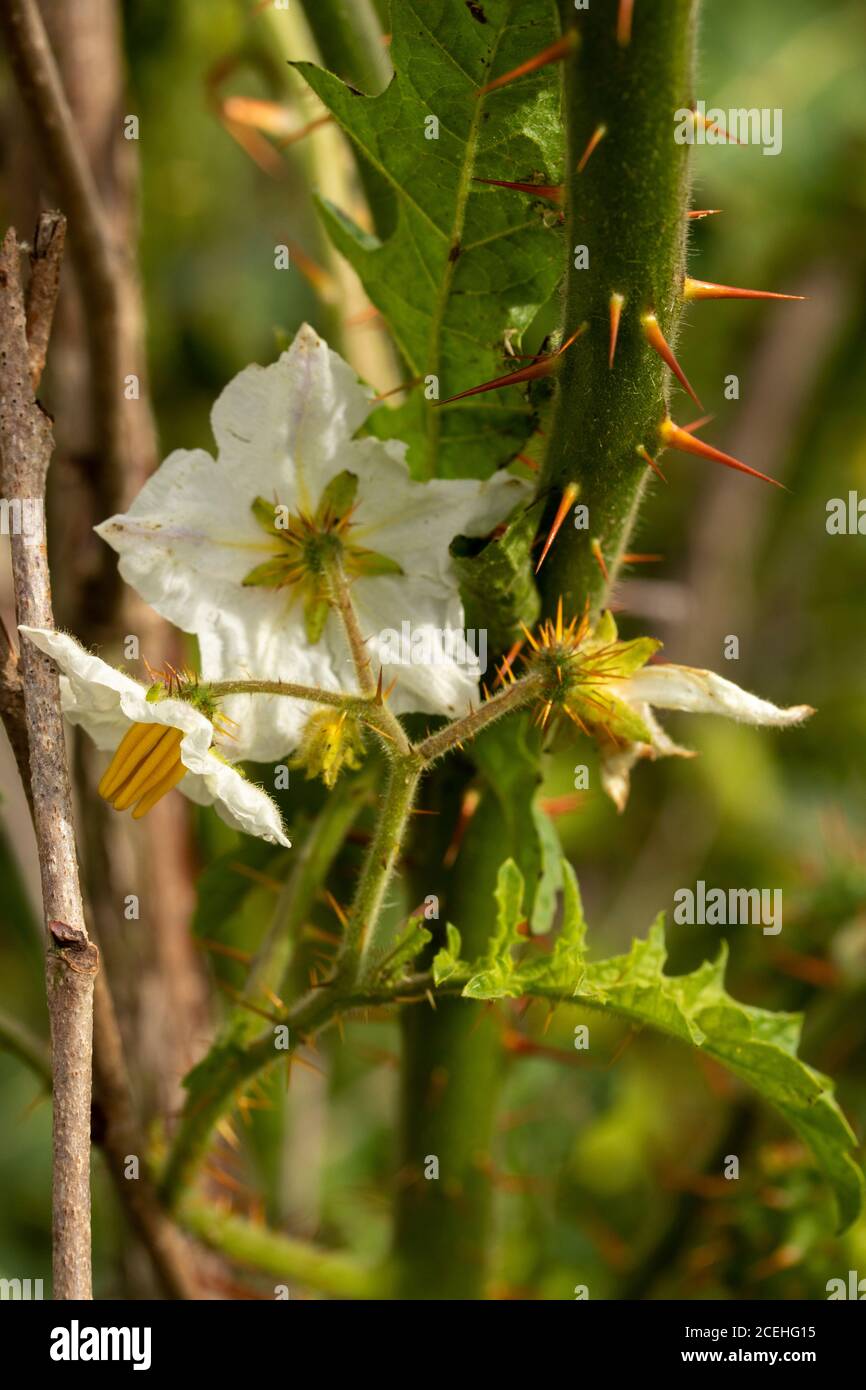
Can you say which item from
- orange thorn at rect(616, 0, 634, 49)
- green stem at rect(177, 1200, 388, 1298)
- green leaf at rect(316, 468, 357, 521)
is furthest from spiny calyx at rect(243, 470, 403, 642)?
green stem at rect(177, 1200, 388, 1298)

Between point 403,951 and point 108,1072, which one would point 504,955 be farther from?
point 108,1072

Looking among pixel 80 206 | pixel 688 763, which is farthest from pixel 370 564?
pixel 688 763

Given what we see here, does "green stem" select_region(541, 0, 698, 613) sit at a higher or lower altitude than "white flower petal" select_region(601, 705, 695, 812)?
higher

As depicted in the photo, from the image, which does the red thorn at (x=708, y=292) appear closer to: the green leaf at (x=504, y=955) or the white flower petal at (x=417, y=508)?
the white flower petal at (x=417, y=508)

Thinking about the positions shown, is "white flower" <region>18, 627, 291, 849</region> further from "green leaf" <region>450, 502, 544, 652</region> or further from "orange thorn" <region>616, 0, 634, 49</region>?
"orange thorn" <region>616, 0, 634, 49</region>

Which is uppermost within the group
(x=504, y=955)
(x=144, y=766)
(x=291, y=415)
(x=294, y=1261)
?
(x=291, y=415)
